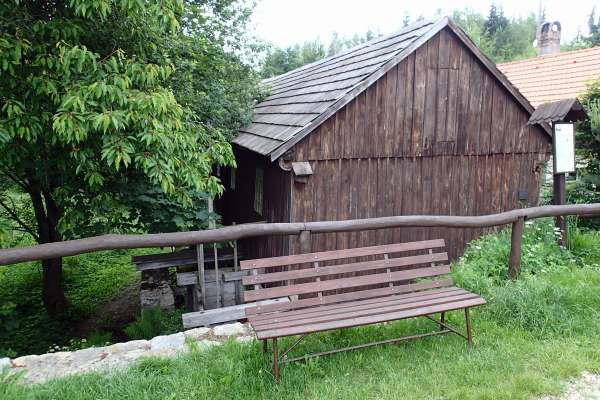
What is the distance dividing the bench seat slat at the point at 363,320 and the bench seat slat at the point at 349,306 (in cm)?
18

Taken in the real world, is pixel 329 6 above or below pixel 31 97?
above

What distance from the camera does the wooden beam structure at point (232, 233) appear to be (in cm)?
345

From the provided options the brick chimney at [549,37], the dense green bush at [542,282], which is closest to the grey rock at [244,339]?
the dense green bush at [542,282]

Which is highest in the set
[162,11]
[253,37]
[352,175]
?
[253,37]

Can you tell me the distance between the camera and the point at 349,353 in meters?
3.73

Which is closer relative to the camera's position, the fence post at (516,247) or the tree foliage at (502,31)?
the fence post at (516,247)

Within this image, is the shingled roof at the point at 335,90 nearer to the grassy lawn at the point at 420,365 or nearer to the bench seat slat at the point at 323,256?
the bench seat slat at the point at 323,256

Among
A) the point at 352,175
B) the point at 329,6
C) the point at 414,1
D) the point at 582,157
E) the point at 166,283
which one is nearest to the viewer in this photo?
the point at 352,175

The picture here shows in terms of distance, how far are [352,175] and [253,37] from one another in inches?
217

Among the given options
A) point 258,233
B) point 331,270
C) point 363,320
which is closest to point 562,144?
point 331,270

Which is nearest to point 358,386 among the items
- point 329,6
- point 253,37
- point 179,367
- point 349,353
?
point 349,353

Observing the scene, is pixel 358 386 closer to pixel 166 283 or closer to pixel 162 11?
pixel 162 11

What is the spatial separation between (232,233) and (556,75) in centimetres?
1381

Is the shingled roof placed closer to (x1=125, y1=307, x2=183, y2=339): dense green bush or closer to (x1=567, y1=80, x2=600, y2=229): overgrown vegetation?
(x1=567, y1=80, x2=600, y2=229): overgrown vegetation
